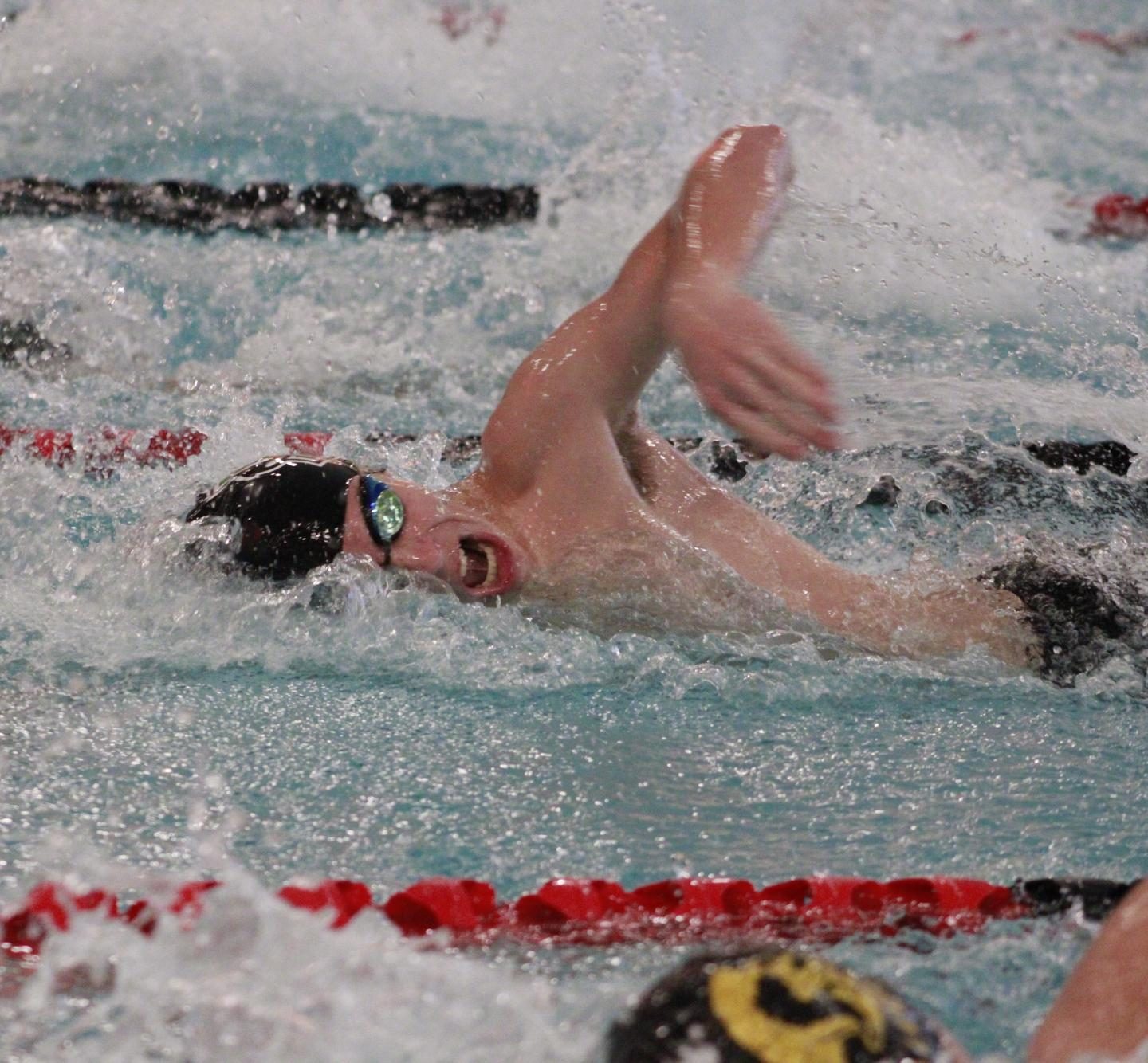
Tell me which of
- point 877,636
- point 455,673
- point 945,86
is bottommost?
point 455,673

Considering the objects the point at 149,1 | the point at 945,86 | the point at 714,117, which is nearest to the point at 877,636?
the point at 714,117

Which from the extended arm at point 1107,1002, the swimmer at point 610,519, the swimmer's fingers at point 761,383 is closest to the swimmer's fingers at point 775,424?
the swimmer's fingers at point 761,383

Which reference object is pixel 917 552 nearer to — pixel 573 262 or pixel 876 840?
pixel 876 840

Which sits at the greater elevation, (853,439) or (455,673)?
(853,439)

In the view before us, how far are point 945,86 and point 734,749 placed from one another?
4999 mm

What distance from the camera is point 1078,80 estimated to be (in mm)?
6016

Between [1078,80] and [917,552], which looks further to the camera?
[1078,80]

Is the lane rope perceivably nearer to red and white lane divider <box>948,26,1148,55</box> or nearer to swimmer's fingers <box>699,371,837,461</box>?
swimmer's fingers <box>699,371,837,461</box>

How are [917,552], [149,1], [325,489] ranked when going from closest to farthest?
[325,489] < [917,552] < [149,1]

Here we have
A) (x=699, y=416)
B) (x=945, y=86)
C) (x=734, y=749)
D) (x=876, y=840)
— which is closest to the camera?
(x=876, y=840)

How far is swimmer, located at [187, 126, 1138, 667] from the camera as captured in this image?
1.90m

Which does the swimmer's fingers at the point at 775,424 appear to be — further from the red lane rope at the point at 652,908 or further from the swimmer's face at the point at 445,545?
the swimmer's face at the point at 445,545

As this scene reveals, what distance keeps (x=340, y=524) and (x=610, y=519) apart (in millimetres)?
394

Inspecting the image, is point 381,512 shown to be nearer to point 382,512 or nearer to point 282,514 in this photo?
point 382,512
